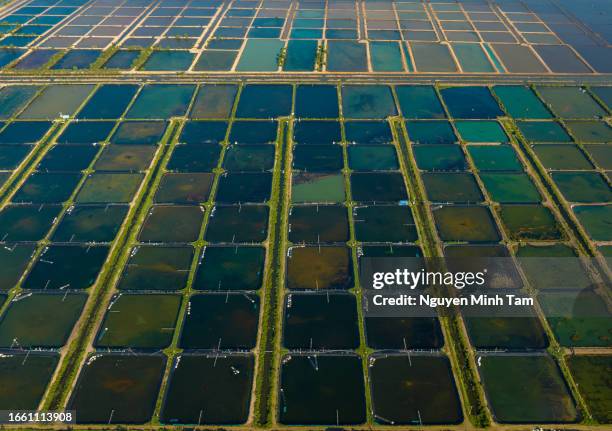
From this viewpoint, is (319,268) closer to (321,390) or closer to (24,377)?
(321,390)

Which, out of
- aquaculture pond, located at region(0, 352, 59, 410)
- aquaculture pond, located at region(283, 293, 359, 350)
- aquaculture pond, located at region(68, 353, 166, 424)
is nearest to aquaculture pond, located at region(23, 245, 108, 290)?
aquaculture pond, located at region(0, 352, 59, 410)

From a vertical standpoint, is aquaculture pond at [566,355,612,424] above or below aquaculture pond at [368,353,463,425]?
above

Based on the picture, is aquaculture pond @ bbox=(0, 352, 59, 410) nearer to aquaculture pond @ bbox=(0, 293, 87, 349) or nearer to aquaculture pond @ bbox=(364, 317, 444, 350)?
aquaculture pond @ bbox=(0, 293, 87, 349)

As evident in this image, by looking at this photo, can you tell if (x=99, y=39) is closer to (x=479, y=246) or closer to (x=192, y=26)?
(x=192, y=26)

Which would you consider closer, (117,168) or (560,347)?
(560,347)

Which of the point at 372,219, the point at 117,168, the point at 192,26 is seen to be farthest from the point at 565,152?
the point at 192,26

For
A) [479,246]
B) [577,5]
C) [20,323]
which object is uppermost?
[577,5]

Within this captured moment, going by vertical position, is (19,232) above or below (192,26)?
below
